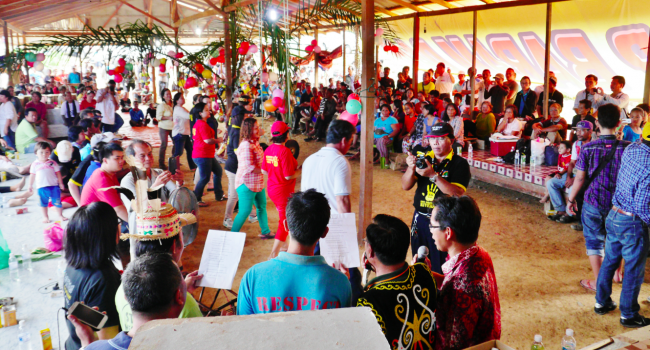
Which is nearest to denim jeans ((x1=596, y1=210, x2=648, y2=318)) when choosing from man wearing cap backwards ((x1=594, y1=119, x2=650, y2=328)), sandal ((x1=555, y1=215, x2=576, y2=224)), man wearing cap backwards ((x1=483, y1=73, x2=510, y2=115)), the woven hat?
man wearing cap backwards ((x1=594, y1=119, x2=650, y2=328))

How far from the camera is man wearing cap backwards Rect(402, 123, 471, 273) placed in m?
3.22

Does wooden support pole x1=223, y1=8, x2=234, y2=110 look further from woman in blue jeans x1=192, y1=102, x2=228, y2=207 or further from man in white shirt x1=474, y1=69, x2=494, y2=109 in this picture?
man in white shirt x1=474, y1=69, x2=494, y2=109

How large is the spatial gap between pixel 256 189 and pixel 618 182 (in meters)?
3.24

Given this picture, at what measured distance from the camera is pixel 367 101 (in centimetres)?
464

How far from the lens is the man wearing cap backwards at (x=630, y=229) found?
3.15 m

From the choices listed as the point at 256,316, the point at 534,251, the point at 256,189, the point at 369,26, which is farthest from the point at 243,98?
the point at 256,316

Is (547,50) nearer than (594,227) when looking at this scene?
No

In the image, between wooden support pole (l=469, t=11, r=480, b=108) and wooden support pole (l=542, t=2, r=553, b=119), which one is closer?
wooden support pole (l=542, t=2, r=553, b=119)

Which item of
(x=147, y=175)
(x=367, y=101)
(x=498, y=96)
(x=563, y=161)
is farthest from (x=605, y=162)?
(x=498, y=96)

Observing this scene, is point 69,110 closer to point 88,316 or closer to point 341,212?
point 341,212

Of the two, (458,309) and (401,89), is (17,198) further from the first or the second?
(401,89)

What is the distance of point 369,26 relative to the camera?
452 cm

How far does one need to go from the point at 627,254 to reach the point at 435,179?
4.99ft

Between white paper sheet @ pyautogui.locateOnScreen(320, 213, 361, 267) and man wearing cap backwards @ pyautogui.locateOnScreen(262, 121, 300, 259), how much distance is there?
5.49 ft
